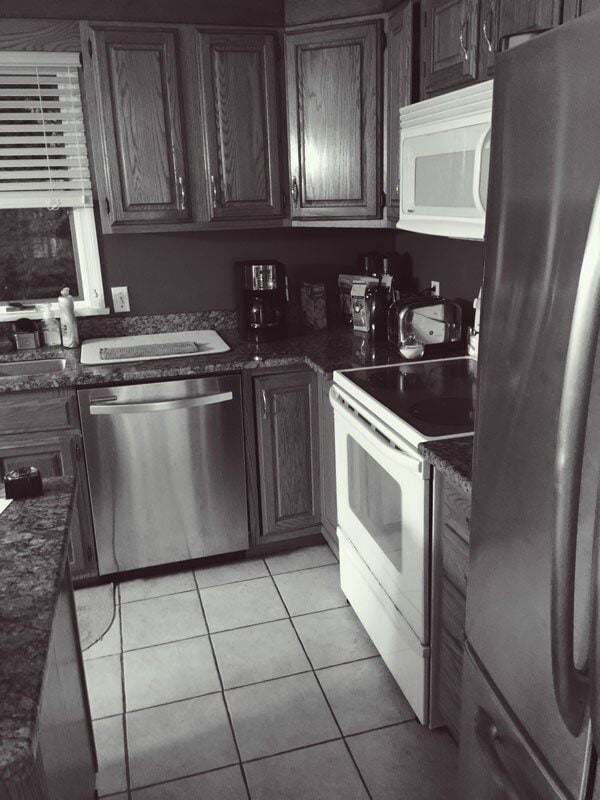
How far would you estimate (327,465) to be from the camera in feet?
9.22

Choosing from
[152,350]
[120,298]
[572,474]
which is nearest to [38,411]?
[152,350]

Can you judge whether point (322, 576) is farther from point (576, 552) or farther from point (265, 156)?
point (576, 552)

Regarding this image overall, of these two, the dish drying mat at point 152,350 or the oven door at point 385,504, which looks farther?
the dish drying mat at point 152,350

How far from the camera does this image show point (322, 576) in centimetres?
286

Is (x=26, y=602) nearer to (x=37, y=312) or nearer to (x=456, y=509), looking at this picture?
(x=456, y=509)

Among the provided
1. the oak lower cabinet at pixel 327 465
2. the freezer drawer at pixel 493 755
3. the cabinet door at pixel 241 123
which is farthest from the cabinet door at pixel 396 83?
the freezer drawer at pixel 493 755

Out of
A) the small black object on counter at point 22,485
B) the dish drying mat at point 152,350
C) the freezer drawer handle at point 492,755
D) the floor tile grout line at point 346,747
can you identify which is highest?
the dish drying mat at point 152,350

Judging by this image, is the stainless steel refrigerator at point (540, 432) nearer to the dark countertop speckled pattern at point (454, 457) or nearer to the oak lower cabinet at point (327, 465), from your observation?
the dark countertop speckled pattern at point (454, 457)

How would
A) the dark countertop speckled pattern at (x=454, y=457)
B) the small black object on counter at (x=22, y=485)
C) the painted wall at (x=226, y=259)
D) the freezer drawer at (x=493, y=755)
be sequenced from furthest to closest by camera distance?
1. the painted wall at (x=226, y=259)
2. the dark countertop speckled pattern at (x=454, y=457)
3. the small black object on counter at (x=22, y=485)
4. the freezer drawer at (x=493, y=755)

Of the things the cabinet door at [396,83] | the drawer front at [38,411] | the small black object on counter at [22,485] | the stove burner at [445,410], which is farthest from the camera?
the drawer front at [38,411]

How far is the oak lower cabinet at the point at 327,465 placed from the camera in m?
2.70

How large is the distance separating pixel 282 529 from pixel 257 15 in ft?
7.27

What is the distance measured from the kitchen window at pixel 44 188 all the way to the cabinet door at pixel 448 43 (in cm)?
146

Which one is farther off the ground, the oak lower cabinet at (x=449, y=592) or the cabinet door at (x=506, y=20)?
the cabinet door at (x=506, y=20)
